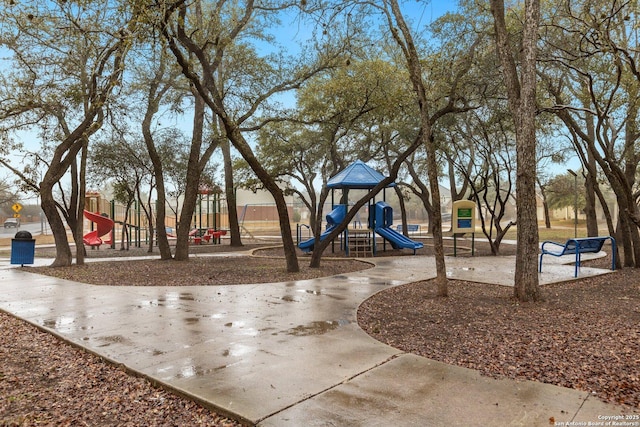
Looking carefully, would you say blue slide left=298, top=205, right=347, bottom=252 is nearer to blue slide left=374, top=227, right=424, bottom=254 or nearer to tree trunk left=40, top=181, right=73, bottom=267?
blue slide left=374, top=227, right=424, bottom=254

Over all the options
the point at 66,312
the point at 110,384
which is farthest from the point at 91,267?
the point at 110,384

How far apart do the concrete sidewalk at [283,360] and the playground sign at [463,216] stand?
693 centimetres

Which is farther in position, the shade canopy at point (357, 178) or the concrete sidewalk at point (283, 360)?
the shade canopy at point (357, 178)

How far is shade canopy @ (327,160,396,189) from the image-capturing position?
49.1 feet

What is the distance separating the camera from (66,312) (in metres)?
5.98

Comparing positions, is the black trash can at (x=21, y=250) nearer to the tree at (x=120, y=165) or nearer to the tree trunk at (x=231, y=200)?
the tree at (x=120, y=165)

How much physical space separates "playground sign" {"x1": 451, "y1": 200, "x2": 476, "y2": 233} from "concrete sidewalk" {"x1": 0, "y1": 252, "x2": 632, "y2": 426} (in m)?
6.93

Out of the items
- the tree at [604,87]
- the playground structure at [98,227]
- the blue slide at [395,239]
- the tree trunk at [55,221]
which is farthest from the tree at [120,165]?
the tree at [604,87]

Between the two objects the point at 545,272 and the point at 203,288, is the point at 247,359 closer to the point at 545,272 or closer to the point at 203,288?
the point at 203,288

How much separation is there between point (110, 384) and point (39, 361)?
115 cm

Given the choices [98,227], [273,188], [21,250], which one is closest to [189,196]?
[273,188]

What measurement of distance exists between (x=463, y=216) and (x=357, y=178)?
362 cm

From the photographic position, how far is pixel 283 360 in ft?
12.9

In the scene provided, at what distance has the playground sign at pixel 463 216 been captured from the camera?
44.7 ft
